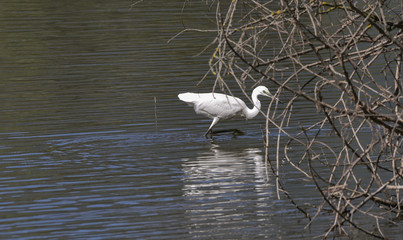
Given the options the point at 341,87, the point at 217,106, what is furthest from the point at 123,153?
the point at 341,87

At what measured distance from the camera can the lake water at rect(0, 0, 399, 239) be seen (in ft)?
28.4

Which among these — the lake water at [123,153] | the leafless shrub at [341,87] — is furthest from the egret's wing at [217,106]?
the leafless shrub at [341,87]

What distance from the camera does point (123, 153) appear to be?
39.4ft

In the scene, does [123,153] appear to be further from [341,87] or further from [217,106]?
[341,87]

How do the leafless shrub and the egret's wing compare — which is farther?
the egret's wing

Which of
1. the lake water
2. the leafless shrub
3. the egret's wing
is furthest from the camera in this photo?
the egret's wing

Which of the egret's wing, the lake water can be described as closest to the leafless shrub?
the lake water

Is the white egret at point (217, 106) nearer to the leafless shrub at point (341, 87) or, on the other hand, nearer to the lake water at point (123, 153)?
the lake water at point (123, 153)

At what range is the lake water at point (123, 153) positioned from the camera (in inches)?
341

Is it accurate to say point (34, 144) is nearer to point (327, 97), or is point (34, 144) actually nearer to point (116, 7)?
point (327, 97)

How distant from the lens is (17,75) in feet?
59.3

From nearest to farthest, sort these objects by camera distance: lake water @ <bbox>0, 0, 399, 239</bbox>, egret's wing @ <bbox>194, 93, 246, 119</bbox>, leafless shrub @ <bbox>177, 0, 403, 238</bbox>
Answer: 1. leafless shrub @ <bbox>177, 0, 403, 238</bbox>
2. lake water @ <bbox>0, 0, 399, 239</bbox>
3. egret's wing @ <bbox>194, 93, 246, 119</bbox>

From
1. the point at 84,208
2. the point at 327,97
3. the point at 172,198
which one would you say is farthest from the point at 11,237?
the point at 327,97

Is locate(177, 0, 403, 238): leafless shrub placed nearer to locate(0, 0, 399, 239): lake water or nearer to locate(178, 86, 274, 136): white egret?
locate(0, 0, 399, 239): lake water
